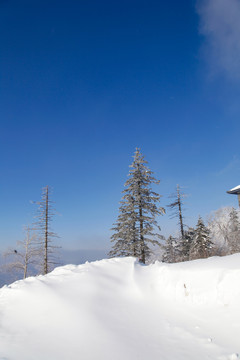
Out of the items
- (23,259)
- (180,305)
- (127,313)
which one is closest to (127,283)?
(127,313)

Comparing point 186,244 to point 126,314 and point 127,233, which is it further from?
point 126,314

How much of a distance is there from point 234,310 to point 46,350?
13.7 ft

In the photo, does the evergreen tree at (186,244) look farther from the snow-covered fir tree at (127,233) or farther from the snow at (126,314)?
the snow at (126,314)

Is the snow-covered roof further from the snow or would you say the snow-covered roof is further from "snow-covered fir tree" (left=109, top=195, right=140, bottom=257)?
the snow

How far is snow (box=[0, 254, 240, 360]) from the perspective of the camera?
385 cm

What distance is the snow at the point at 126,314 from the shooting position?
385 centimetres

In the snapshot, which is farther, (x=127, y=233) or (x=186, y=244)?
(x=186, y=244)

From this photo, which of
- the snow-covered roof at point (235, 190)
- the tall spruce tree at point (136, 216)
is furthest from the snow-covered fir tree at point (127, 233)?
the snow-covered roof at point (235, 190)

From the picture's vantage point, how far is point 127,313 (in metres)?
5.35

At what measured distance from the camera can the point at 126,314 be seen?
530 cm

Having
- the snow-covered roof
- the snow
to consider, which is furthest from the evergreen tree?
the snow

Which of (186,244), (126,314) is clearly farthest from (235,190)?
(126,314)

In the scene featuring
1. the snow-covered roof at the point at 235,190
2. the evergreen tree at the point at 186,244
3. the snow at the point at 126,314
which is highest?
the snow-covered roof at the point at 235,190

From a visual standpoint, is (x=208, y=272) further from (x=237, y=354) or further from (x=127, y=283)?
(x=127, y=283)
